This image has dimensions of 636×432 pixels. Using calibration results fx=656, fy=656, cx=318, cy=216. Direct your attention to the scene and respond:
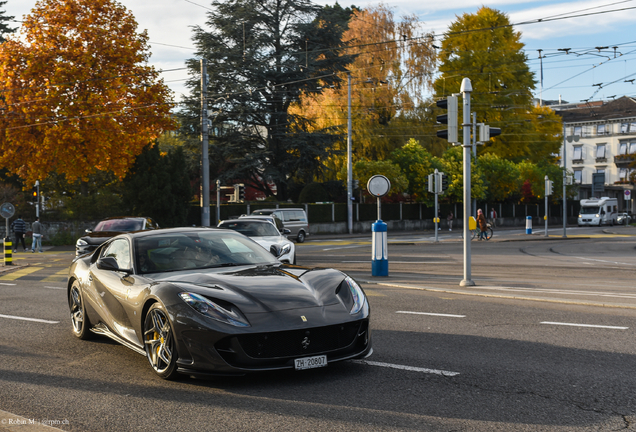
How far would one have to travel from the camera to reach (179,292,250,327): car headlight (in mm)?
5152

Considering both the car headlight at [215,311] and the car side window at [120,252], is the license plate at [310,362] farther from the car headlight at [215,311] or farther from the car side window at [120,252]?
the car side window at [120,252]

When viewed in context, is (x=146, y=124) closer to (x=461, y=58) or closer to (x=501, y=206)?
(x=461, y=58)

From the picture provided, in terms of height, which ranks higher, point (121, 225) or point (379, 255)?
point (121, 225)

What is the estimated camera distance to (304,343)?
5.27 metres

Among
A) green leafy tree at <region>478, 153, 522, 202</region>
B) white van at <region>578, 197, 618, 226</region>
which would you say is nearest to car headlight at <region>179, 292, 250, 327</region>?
green leafy tree at <region>478, 153, 522, 202</region>

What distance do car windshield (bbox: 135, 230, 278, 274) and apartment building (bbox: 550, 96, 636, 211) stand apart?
98888mm

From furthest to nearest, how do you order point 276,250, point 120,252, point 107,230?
point 107,230, point 276,250, point 120,252

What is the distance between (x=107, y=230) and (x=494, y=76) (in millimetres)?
50385

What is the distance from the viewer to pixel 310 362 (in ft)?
17.2

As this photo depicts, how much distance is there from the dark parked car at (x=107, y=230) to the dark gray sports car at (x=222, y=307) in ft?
37.7

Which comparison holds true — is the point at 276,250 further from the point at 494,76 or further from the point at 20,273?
the point at 494,76

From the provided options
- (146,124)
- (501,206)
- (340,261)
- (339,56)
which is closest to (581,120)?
(501,206)

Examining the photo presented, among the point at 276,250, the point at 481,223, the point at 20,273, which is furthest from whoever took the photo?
the point at 481,223

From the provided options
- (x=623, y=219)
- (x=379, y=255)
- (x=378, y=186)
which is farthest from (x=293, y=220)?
(x=623, y=219)
